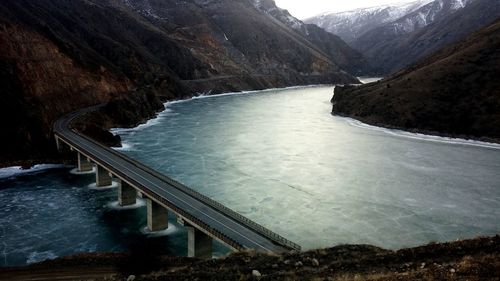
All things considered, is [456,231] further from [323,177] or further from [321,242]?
[323,177]

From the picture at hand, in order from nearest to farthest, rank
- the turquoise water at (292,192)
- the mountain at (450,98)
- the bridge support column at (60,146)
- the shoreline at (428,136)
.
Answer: the turquoise water at (292,192), the bridge support column at (60,146), the shoreline at (428,136), the mountain at (450,98)

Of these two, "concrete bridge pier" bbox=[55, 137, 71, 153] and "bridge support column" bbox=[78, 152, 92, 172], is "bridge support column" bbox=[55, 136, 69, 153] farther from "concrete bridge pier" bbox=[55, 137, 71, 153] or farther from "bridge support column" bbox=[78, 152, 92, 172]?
"bridge support column" bbox=[78, 152, 92, 172]

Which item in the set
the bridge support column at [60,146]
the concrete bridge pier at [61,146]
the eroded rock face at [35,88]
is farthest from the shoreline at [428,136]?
the eroded rock face at [35,88]

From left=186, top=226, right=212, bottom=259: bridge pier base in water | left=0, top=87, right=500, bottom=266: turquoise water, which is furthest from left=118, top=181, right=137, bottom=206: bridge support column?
left=186, top=226, right=212, bottom=259: bridge pier base in water

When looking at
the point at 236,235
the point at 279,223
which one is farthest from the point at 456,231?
the point at 236,235

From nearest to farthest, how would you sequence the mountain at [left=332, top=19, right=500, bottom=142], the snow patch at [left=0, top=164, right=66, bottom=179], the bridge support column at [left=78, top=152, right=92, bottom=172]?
the snow patch at [left=0, top=164, right=66, bottom=179] → the bridge support column at [left=78, top=152, right=92, bottom=172] → the mountain at [left=332, top=19, right=500, bottom=142]

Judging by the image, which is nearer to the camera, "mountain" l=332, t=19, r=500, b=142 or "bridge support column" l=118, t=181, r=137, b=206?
"bridge support column" l=118, t=181, r=137, b=206

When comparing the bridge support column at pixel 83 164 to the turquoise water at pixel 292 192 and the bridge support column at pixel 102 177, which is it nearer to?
the turquoise water at pixel 292 192
